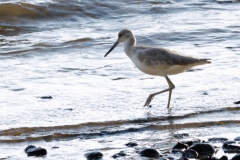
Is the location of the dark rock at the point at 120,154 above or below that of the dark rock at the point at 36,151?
below

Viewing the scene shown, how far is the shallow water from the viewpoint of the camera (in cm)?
655

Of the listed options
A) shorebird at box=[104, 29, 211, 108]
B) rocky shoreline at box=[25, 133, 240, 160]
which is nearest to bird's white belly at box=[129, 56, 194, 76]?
shorebird at box=[104, 29, 211, 108]

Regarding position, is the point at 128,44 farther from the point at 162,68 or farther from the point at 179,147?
the point at 179,147

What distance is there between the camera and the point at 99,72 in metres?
8.66

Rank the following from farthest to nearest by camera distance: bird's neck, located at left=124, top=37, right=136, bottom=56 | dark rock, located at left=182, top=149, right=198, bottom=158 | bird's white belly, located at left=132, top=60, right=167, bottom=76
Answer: bird's neck, located at left=124, top=37, right=136, bottom=56
bird's white belly, located at left=132, top=60, right=167, bottom=76
dark rock, located at left=182, top=149, right=198, bottom=158

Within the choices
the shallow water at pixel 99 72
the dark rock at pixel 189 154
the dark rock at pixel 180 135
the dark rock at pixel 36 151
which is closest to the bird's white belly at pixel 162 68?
the shallow water at pixel 99 72

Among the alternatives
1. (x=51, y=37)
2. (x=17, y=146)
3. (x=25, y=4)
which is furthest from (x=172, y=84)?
(x=25, y=4)

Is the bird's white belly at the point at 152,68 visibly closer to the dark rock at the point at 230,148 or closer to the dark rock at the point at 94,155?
the dark rock at the point at 230,148

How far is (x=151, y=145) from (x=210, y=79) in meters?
2.53

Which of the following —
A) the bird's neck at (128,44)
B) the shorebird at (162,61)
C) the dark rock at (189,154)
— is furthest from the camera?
the bird's neck at (128,44)

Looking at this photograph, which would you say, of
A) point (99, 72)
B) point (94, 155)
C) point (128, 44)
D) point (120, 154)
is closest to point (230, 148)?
point (120, 154)

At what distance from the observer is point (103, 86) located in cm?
793

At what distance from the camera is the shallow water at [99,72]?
21.5 ft

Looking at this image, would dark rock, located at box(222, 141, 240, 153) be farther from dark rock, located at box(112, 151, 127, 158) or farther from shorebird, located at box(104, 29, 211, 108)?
shorebird, located at box(104, 29, 211, 108)
